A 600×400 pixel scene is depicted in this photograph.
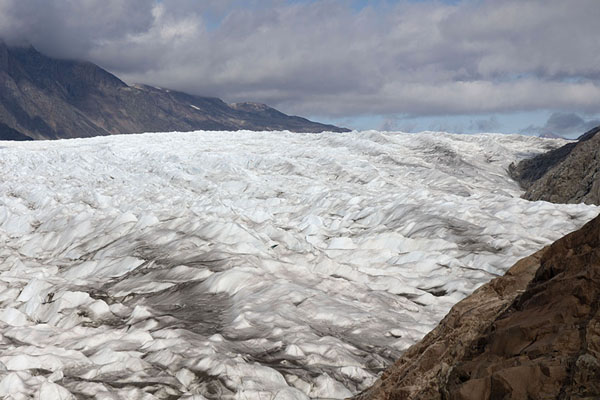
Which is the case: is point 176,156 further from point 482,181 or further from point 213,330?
point 213,330

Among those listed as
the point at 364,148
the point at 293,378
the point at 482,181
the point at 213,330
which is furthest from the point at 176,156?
the point at 293,378

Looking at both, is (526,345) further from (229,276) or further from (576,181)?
(576,181)

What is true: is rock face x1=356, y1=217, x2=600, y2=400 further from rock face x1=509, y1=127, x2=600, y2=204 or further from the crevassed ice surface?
rock face x1=509, y1=127, x2=600, y2=204

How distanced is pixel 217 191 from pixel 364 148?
2173cm

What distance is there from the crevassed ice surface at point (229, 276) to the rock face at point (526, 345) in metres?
3.11

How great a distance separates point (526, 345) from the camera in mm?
5102

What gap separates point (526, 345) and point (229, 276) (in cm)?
1043

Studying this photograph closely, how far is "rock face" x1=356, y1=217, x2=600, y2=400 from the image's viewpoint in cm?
445

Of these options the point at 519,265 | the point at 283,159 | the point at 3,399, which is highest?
the point at 283,159

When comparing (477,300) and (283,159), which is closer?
(477,300)

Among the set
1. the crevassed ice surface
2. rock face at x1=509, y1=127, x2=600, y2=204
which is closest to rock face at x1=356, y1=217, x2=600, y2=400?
the crevassed ice surface

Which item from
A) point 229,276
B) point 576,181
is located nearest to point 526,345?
point 229,276

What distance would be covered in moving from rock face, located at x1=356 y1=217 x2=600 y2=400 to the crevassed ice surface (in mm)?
3115

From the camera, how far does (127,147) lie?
49.6m
